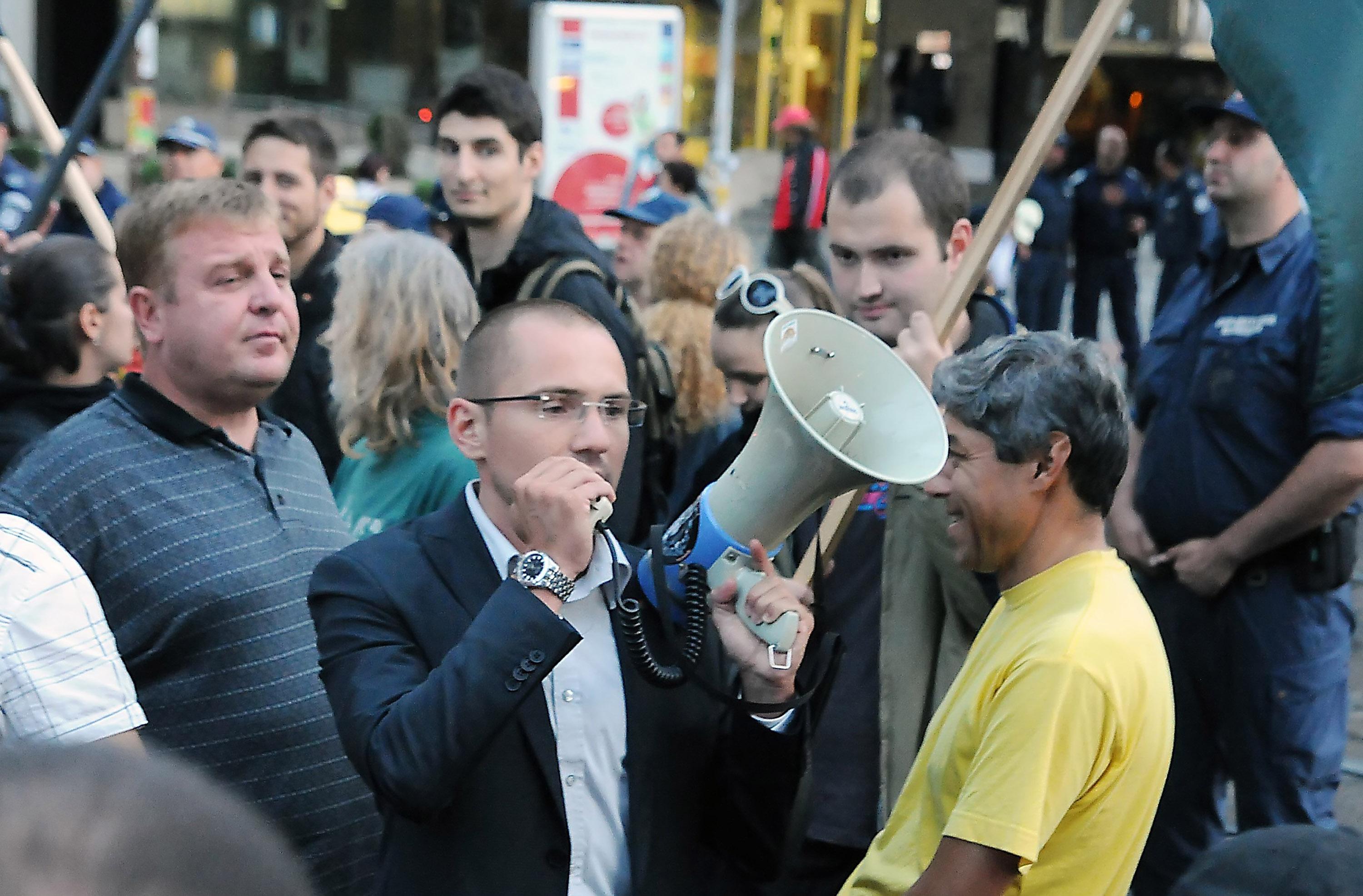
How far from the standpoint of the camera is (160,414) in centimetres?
282

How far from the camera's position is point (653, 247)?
18.6 feet

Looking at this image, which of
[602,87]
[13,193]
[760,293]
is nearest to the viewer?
[760,293]

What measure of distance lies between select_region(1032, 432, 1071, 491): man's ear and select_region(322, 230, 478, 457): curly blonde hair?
1608 millimetres

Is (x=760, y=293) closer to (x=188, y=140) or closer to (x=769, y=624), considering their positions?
(x=769, y=624)

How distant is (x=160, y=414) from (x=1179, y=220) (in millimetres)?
12594

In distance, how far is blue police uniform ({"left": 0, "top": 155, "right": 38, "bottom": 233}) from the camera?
834 centimetres

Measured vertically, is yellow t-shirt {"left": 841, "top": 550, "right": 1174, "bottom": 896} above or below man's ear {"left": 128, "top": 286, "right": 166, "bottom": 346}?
below

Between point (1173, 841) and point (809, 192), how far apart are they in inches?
461

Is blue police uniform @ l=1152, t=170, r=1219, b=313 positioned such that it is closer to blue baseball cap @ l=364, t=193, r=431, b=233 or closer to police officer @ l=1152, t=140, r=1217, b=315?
police officer @ l=1152, t=140, r=1217, b=315

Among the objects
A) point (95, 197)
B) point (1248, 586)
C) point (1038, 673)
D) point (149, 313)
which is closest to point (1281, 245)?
A: point (1248, 586)

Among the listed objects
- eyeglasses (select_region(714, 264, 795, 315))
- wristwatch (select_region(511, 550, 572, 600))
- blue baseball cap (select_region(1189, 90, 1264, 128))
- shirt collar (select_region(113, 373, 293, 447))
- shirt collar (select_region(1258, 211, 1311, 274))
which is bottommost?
wristwatch (select_region(511, 550, 572, 600))

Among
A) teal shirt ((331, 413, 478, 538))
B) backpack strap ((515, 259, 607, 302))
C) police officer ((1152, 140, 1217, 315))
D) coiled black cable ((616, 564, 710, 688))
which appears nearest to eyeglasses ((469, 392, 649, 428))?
coiled black cable ((616, 564, 710, 688))

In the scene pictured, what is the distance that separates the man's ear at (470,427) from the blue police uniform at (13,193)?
6.31 m

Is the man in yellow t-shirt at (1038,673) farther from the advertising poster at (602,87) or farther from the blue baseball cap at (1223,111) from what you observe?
the advertising poster at (602,87)
